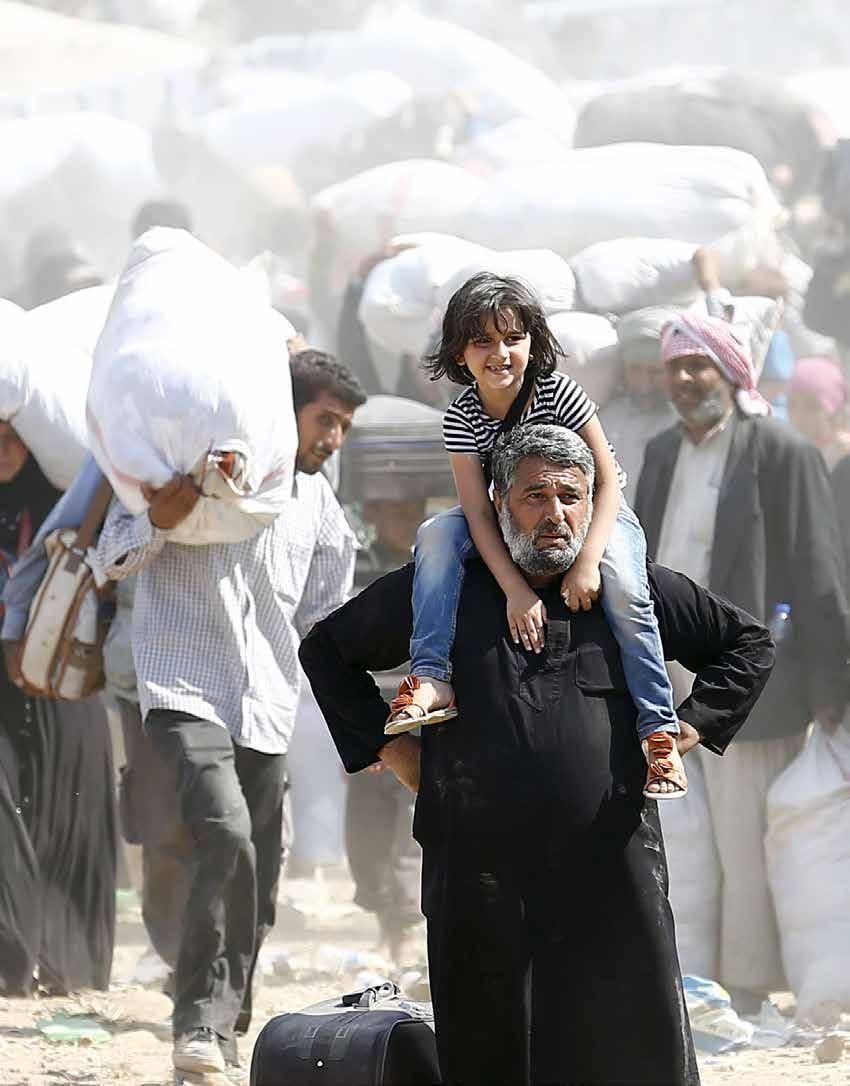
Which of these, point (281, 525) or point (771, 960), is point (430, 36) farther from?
point (771, 960)

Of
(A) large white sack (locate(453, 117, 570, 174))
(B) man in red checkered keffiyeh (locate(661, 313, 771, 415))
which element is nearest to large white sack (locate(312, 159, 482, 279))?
(A) large white sack (locate(453, 117, 570, 174))

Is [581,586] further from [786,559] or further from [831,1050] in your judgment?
[786,559]

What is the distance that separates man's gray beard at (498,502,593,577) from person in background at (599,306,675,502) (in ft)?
9.37

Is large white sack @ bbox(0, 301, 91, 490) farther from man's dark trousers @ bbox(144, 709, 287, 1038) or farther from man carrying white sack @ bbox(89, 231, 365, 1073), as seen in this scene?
man's dark trousers @ bbox(144, 709, 287, 1038)

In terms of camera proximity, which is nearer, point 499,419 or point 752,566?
point 499,419

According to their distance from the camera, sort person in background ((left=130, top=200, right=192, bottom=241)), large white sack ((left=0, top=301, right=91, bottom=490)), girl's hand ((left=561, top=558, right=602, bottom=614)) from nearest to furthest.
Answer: girl's hand ((left=561, top=558, right=602, bottom=614))
large white sack ((left=0, top=301, right=91, bottom=490))
person in background ((left=130, top=200, right=192, bottom=241))

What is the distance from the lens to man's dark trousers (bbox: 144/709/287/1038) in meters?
5.15

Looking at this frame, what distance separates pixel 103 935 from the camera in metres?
6.31

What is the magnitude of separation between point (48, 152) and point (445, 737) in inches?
239

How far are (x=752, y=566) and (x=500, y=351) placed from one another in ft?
8.44

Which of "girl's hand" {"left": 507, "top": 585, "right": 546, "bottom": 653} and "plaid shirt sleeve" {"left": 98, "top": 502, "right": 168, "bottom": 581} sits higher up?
"girl's hand" {"left": 507, "top": 585, "right": 546, "bottom": 653}

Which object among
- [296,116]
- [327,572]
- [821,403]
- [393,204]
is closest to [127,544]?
[327,572]

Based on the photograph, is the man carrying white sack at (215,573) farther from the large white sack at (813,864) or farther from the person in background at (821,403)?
the person in background at (821,403)

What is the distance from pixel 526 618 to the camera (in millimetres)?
3449
